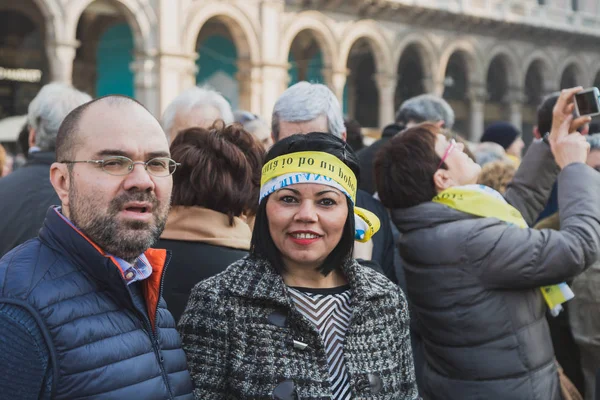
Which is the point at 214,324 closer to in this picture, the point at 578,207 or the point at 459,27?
the point at 578,207

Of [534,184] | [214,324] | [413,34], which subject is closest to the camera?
[214,324]

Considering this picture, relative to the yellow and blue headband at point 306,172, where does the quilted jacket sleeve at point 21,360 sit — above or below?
below

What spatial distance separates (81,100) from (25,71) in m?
15.4

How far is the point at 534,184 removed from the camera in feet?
10.6

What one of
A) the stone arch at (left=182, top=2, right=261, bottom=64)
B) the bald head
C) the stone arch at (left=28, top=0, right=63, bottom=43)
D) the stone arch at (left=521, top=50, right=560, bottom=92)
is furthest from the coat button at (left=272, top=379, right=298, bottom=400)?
the stone arch at (left=521, top=50, right=560, bottom=92)

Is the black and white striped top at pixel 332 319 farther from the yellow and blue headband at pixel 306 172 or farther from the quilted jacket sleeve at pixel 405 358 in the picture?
the yellow and blue headband at pixel 306 172

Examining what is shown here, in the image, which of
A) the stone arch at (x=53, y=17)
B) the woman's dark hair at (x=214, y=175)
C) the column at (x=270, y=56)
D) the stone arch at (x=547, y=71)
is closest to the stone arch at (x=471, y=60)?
the stone arch at (x=547, y=71)

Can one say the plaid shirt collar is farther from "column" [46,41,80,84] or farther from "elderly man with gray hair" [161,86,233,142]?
"column" [46,41,80,84]

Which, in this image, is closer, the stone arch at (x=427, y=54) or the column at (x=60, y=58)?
the column at (x=60, y=58)

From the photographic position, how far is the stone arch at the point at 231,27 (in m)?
16.0

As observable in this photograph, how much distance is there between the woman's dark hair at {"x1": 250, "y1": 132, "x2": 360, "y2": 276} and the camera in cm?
212

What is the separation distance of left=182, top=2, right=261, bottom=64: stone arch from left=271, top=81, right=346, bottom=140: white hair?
13.0m

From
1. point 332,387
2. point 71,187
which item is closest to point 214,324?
point 332,387

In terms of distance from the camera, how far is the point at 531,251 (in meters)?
2.54
